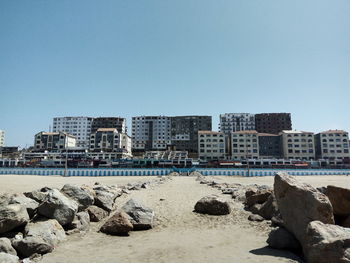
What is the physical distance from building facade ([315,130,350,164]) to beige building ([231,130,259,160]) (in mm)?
30273

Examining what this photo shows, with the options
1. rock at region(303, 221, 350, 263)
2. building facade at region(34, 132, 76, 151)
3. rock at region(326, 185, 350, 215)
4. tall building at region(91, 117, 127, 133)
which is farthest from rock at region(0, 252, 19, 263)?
tall building at region(91, 117, 127, 133)

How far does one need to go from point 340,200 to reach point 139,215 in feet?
23.0

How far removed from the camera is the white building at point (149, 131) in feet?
490

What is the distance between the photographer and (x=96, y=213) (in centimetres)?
1080

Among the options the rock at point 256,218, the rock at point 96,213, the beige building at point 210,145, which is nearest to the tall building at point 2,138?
the beige building at point 210,145

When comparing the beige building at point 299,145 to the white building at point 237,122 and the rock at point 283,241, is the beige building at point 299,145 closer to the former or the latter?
the white building at point 237,122

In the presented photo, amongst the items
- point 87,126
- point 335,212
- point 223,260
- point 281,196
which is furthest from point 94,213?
point 87,126

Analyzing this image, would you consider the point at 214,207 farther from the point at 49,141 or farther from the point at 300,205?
the point at 49,141

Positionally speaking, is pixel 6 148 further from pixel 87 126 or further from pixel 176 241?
pixel 176 241

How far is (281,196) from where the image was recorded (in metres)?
7.84

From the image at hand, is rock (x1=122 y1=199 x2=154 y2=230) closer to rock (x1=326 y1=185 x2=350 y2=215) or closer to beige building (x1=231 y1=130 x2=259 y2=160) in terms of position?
rock (x1=326 y1=185 x2=350 y2=215)

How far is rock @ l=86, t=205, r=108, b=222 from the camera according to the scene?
34.7 ft

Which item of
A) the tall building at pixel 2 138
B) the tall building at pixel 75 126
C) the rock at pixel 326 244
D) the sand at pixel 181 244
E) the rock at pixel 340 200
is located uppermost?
the tall building at pixel 75 126

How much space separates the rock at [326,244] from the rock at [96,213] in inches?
314
